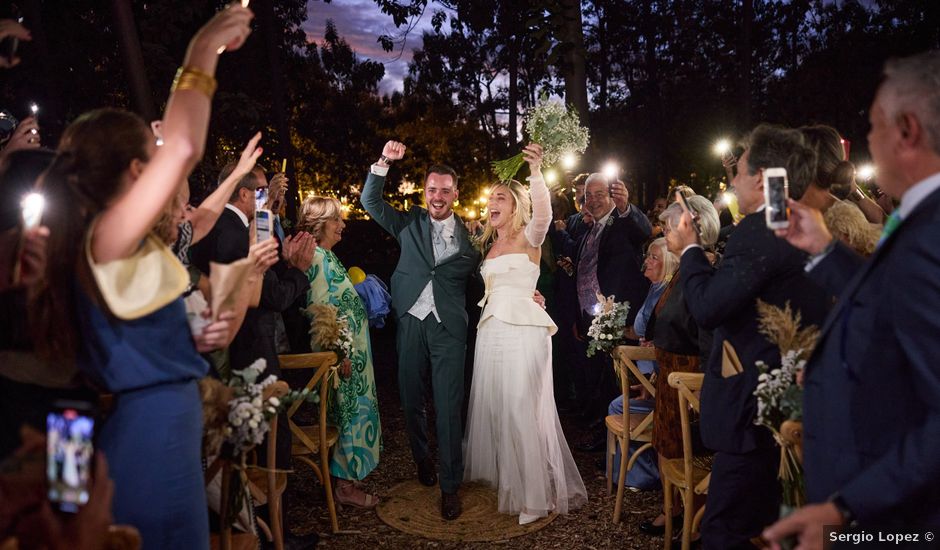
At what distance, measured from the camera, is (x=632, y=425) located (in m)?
4.86

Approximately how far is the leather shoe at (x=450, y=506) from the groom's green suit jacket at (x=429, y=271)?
47.0 inches

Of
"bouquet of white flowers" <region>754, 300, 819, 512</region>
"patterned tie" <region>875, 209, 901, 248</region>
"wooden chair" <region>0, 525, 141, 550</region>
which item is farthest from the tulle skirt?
"wooden chair" <region>0, 525, 141, 550</region>

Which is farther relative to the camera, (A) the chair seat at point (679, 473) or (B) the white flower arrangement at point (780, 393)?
(A) the chair seat at point (679, 473)

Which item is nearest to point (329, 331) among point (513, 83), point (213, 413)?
point (213, 413)

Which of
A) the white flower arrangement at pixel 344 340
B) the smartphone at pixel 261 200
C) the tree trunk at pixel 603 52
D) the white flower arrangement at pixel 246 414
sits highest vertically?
the tree trunk at pixel 603 52

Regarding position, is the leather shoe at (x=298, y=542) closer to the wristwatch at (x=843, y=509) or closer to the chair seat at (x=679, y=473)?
the chair seat at (x=679, y=473)

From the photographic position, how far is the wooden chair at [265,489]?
276 cm

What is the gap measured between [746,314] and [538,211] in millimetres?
2045

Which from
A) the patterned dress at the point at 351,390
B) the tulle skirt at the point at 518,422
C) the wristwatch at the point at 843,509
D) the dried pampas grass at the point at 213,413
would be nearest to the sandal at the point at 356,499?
the patterned dress at the point at 351,390

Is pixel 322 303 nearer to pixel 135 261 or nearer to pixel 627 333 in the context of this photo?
pixel 627 333

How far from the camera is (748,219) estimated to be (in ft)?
9.04

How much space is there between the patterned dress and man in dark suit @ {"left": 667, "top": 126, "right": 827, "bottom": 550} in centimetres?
279

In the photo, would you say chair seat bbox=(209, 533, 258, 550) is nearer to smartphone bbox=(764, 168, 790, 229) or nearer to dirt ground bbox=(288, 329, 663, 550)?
dirt ground bbox=(288, 329, 663, 550)

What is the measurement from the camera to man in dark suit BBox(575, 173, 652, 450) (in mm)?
6570
